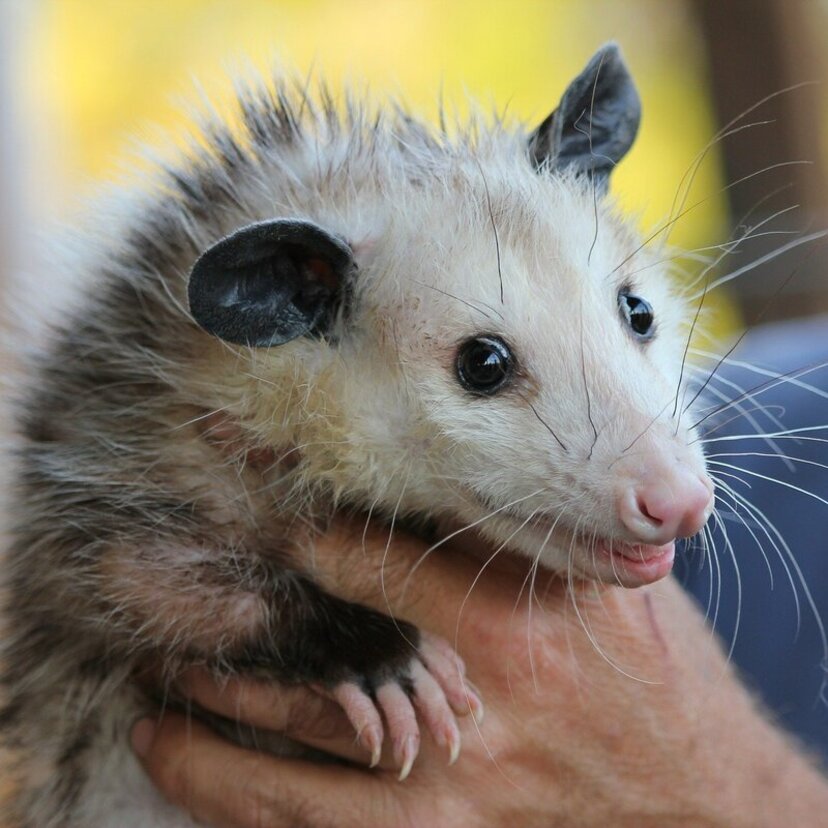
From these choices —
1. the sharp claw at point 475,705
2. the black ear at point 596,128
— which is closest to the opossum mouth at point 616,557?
the sharp claw at point 475,705

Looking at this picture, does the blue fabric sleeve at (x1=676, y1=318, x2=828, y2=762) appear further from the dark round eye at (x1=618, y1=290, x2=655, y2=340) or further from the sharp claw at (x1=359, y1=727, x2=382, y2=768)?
the sharp claw at (x1=359, y1=727, x2=382, y2=768)

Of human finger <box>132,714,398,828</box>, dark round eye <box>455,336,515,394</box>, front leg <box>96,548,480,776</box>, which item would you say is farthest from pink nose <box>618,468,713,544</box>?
human finger <box>132,714,398,828</box>

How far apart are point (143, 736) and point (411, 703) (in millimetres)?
500

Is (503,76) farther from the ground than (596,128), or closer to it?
farther from the ground

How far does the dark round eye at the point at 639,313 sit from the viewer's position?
1.48 m

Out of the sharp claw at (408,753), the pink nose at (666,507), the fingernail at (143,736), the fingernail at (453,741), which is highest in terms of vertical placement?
the pink nose at (666,507)

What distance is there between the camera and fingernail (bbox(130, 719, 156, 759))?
1668mm

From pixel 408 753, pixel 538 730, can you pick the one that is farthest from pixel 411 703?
pixel 538 730

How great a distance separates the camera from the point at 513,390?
1.33 m

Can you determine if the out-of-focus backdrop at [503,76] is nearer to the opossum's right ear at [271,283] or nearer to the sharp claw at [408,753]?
the opossum's right ear at [271,283]

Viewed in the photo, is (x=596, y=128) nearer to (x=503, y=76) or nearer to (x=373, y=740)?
(x=373, y=740)

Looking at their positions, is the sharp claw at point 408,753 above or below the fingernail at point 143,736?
above

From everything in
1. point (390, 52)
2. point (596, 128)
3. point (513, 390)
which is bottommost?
point (513, 390)

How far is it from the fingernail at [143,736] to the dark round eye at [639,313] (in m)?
1.03
